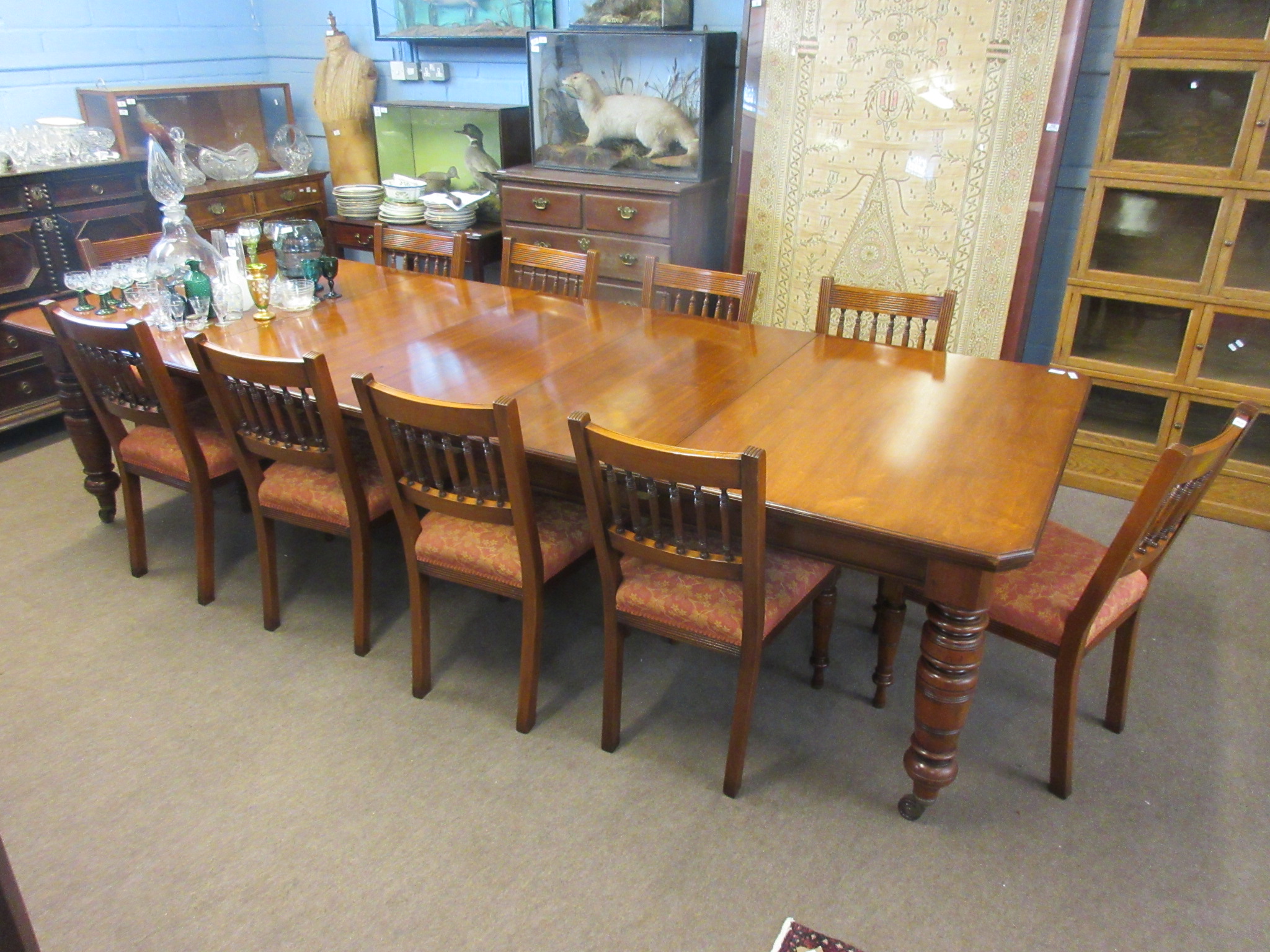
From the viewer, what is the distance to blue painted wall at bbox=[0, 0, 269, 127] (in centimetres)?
362

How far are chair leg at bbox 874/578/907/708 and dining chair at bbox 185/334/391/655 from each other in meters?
1.26

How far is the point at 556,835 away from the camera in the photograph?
1.77m

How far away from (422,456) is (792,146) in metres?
2.13

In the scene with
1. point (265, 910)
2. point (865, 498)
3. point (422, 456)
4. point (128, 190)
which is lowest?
point (265, 910)

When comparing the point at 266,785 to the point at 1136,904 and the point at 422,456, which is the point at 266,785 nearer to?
the point at 422,456

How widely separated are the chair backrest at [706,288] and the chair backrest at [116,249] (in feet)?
5.15

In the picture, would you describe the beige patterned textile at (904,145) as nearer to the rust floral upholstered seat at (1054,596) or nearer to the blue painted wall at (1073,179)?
the blue painted wall at (1073,179)

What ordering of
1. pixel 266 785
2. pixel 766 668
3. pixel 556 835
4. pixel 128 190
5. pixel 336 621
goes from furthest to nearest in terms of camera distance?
pixel 128 190 → pixel 336 621 → pixel 766 668 → pixel 266 785 → pixel 556 835

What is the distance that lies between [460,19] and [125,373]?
2651 millimetres

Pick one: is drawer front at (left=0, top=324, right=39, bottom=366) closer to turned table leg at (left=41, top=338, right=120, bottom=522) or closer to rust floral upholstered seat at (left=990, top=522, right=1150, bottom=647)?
turned table leg at (left=41, top=338, right=120, bottom=522)

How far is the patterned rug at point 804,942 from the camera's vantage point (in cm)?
154

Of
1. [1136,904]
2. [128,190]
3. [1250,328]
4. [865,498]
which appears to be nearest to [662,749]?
[865,498]

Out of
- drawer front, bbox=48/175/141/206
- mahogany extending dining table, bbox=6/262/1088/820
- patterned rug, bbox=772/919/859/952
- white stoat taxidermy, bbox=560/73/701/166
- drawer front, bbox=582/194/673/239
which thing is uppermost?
white stoat taxidermy, bbox=560/73/701/166

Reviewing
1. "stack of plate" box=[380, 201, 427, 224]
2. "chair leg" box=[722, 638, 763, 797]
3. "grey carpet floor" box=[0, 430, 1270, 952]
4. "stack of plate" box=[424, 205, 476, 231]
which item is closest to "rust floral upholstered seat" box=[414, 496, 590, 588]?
"grey carpet floor" box=[0, 430, 1270, 952]
